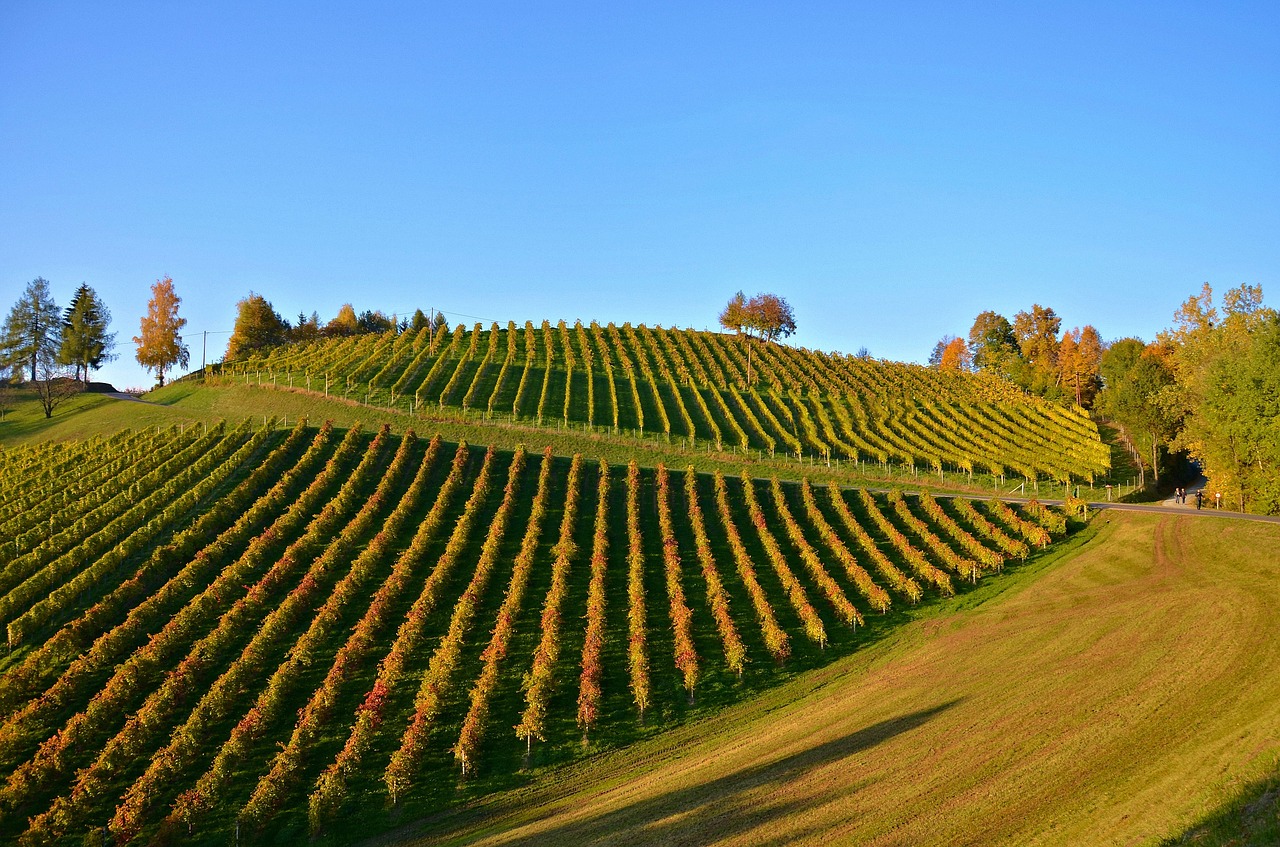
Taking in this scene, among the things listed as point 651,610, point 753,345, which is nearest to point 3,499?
point 651,610

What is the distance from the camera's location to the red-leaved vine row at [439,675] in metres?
25.5

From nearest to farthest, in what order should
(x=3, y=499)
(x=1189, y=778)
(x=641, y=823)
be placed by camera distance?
(x=1189, y=778) → (x=641, y=823) → (x=3, y=499)

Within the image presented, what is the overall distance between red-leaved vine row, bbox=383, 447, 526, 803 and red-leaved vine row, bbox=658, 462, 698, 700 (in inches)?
341

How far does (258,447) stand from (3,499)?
14067 mm

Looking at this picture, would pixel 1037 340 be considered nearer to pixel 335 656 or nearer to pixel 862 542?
pixel 862 542

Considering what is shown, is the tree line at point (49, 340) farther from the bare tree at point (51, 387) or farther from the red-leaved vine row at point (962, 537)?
the red-leaved vine row at point (962, 537)

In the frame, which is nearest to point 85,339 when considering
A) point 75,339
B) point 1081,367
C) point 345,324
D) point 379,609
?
point 75,339

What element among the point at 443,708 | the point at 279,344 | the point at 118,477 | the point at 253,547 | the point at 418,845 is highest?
the point at 279,344

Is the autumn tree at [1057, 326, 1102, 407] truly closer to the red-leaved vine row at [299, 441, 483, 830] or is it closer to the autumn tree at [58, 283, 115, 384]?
the red-leaved vine row at [299, 441, 483, 830]

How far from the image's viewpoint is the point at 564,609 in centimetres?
3753

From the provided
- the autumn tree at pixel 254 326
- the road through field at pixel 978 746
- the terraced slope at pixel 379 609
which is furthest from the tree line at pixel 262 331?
the road through field at pixel 978 746

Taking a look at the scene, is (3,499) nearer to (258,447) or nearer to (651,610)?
(258,447)

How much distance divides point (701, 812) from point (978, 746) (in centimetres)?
838

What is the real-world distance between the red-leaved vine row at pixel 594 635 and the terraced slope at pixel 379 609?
13 centimetres
